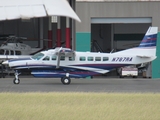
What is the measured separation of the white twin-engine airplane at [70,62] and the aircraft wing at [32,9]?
64.3 ft

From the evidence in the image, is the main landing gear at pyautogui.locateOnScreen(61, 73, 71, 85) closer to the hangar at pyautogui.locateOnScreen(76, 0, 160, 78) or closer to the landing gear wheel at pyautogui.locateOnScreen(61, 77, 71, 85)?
the landing gear wheel at pyautogui.locateOnScreen(61, 77, 71, 85)

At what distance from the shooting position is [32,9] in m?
2.58

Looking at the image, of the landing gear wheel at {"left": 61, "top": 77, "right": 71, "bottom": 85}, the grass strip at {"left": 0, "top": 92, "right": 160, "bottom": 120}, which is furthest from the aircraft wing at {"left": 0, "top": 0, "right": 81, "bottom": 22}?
the landing gear wheel at {"left": 61, "top": 77, "right": 71, "bottom": 85}

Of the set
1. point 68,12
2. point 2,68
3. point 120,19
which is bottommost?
point 2,68

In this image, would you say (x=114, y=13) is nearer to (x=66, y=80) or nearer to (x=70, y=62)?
(x=70, y=62)

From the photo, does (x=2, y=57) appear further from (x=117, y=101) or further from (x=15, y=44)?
(x=117, y=101)

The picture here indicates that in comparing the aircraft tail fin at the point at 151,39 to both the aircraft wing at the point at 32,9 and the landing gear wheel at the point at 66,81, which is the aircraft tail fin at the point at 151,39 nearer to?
the landing gear wheel at the point at 66,81

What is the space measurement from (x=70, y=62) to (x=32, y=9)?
798 inches

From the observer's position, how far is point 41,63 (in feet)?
73.3

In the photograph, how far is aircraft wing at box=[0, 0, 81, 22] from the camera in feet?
8.32

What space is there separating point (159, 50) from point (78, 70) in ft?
23.6

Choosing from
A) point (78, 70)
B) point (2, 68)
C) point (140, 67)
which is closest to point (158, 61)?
point (140, 67)

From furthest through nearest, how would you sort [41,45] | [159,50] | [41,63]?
[41,45]
[159,50]
[41,63]

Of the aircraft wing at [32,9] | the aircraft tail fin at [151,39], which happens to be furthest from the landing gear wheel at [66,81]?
the aircraft wing at [32,9]
